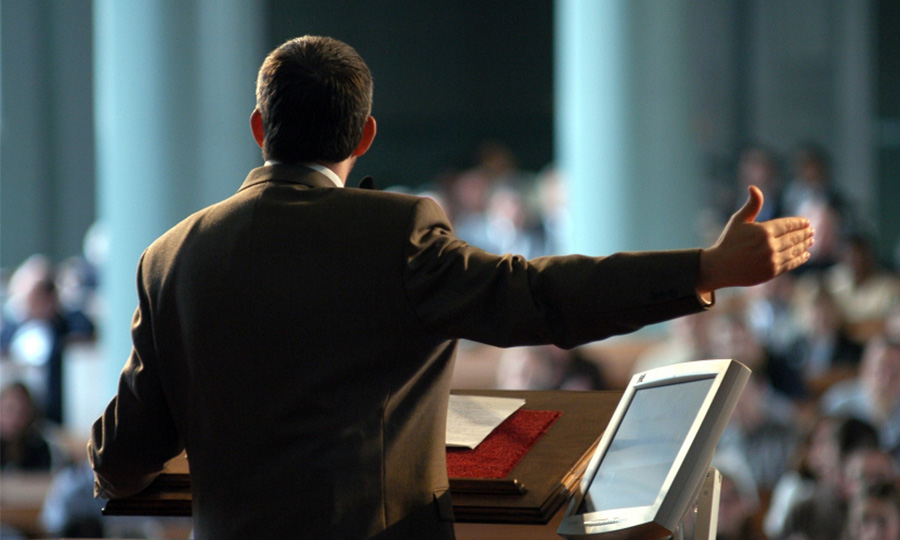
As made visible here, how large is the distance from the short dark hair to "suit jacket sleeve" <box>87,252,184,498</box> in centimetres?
23

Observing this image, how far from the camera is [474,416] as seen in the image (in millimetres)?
1416

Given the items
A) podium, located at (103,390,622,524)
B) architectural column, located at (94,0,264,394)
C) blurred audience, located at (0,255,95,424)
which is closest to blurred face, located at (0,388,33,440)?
architectural column, located at (94,0,264,394)

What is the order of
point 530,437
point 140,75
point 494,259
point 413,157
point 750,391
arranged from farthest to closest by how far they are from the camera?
point 413,157 < point 140,75 < point 750,391 < point 530,437 < point 494,259

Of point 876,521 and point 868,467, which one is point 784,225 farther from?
point 868,467

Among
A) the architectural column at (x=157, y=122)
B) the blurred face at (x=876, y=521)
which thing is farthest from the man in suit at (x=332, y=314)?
the architectural column at (x=157, y=122)

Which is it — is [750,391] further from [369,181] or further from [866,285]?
[369,181]

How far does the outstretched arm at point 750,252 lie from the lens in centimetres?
102

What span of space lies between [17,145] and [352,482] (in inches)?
429

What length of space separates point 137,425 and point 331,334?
0.28 metres

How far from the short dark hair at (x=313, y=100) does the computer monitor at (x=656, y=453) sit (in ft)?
1.37

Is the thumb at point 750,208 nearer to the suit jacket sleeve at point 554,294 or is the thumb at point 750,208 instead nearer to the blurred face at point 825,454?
the suit jacket sleeve at point 554,294

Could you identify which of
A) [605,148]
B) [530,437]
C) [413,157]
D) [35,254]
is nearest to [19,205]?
[35,254]

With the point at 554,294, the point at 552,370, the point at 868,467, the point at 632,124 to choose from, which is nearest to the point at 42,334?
the point at 552,370

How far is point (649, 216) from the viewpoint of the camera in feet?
17.1
